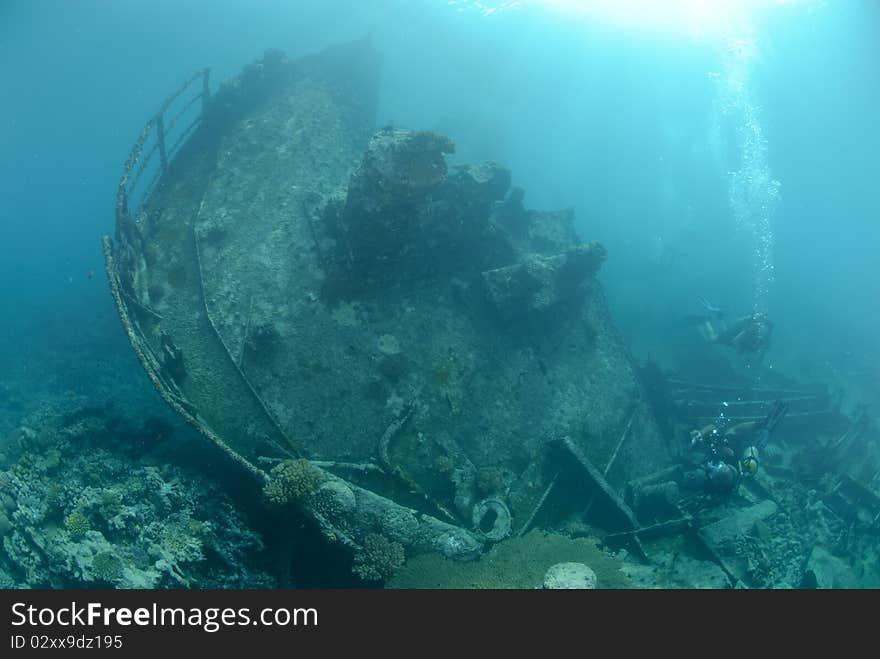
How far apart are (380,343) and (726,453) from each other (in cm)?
910

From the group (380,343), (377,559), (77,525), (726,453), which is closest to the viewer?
(377,559)

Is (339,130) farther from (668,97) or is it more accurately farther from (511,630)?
(668,97)

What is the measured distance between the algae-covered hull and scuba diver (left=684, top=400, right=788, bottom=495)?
113 cm

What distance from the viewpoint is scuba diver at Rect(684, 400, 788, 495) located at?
32.7 ft

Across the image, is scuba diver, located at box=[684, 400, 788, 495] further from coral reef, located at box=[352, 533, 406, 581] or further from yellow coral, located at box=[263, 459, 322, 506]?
yellow coral, located at box=[263, 459, 322, 506]

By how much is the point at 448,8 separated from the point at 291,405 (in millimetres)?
44157

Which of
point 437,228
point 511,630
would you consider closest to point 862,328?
point 437,228

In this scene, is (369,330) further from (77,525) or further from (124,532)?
(77,525)

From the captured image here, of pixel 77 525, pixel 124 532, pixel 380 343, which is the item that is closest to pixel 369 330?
pixel 380 343

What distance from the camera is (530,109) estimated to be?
44.1m

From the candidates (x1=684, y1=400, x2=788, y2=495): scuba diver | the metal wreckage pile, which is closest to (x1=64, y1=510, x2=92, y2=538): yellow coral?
the metal wreckage pile

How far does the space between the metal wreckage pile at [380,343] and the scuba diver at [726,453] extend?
0.95m

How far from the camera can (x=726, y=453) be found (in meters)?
11.1

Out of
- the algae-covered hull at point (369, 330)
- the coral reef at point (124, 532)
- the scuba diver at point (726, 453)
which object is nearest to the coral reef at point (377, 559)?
the algae-covered hull at point (369, 330)
